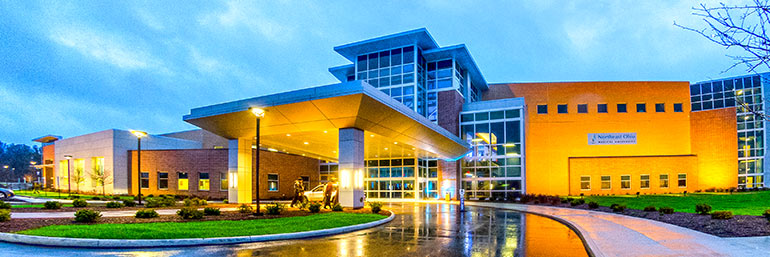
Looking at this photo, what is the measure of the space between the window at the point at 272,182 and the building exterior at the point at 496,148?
0.09 metres

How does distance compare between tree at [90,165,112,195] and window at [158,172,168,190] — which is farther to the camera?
tree at [90,165,112,195]

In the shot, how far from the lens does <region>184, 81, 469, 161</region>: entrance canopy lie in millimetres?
18578

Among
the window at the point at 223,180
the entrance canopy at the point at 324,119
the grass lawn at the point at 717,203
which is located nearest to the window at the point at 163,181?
the window at the point at 223,180

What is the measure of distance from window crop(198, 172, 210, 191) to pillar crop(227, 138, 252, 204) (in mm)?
12262

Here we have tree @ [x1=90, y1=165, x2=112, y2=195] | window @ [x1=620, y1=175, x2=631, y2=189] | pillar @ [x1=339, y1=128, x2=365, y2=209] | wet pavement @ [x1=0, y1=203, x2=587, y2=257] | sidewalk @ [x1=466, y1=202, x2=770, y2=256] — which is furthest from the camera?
window @ [x1=620, y1=175, x2=631, y2=189]

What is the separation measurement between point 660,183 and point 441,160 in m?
21.5

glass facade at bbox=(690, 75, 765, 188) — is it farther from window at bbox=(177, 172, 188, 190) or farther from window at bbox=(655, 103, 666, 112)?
window at bbox=(177, 172, 188, 190)

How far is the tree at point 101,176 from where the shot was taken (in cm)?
3974

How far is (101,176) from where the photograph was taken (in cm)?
4084

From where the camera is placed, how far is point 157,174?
130 ft

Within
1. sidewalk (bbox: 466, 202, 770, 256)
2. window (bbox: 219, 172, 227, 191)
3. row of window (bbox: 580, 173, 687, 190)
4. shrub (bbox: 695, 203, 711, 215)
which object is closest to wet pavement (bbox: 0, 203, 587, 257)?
sidewalk (bbox: 466, 202, 770, 256)

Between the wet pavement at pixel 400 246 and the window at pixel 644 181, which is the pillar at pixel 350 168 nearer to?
the wet pavement at pixel 400 246

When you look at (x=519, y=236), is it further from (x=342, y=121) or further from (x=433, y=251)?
(x=342, y=121)

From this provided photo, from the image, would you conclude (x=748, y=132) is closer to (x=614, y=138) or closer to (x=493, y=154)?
(x=614, y=138)
